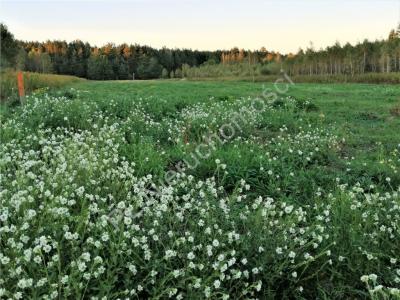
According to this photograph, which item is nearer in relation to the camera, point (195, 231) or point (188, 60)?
point (195, 231)

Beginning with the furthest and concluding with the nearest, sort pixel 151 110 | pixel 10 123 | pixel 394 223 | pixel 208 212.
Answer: pixel 151 110 → pixel 10 123 → pixel 394 223 → pixel 208 212

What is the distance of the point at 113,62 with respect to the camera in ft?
240

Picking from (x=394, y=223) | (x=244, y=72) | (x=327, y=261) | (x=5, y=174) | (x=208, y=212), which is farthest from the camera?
(x=244, y=72)

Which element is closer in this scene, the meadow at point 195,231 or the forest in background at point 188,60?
the meadow at point 195,231

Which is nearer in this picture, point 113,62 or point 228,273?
point 228,273

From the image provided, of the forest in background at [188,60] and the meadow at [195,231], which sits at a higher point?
the forest in background at [188,60]

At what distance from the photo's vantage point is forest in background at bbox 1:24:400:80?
57.4 meters

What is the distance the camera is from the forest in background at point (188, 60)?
5744cm

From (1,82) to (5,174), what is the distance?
16.5 metres

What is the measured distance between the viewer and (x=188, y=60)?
81.1 m

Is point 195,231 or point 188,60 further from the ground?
point 188,60

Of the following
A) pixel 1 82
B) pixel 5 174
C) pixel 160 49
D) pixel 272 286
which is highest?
pixel 160 49

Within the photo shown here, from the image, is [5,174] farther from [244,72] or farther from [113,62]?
[113,62]

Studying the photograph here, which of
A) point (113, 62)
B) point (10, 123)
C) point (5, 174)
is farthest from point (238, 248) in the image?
point (113, 62)
